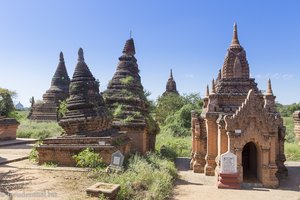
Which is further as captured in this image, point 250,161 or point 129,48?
point 129,48

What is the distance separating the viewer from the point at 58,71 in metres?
34.2

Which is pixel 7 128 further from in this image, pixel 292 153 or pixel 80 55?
pixel 292 153

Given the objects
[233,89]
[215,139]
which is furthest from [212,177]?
[233,89]

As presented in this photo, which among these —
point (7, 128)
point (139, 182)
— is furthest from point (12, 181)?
point (7, 128)

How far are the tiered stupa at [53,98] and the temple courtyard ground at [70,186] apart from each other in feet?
57.1

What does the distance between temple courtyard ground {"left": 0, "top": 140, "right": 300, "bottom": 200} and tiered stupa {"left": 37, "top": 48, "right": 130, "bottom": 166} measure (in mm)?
927

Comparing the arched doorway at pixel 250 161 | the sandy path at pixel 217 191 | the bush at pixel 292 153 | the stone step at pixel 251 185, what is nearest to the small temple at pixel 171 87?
the bush at pixel 292 153

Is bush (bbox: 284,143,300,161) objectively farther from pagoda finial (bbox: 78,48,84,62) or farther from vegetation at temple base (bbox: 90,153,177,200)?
pagoda finial (bbox: 78,48,84,62)

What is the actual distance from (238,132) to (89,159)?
723 centimetres

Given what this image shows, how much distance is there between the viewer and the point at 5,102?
89.9 ft

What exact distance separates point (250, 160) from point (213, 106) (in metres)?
3.90

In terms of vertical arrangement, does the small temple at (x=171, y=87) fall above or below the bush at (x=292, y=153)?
above

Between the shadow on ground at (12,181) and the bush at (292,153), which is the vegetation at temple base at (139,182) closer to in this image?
the shadow on ground at (12,181)

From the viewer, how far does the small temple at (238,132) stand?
1409cm
